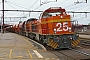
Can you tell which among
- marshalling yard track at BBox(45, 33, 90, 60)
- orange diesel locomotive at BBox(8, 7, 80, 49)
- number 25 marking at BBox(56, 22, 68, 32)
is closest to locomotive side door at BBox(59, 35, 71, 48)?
orange diesel locomotive at BBox(8, 7, 80, 49)

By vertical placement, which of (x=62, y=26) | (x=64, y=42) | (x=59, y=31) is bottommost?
(x=64, y=42)

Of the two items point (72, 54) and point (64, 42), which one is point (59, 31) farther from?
point (72, 54)

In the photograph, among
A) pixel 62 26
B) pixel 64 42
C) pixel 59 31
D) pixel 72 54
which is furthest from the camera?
pixel 62 26

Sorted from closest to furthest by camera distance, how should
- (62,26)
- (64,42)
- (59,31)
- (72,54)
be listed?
(72,54) < (64,42) < (59,31) < (62,26)

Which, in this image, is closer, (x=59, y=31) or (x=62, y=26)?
(x=59, y=31)

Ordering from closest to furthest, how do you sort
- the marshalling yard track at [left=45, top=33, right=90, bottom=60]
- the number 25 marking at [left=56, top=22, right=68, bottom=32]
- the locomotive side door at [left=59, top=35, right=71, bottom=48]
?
the marshalling yard track at [left=45, top=33, right=90, bottom=60]
the locomotive side door at [left=59, top=35, right=71, bottom=48]
the number 25 marking at [left=56, top=22, right=68, bottom=32]

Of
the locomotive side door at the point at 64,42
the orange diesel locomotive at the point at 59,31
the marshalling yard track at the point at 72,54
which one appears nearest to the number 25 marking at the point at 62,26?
the orange diesel locomotive at the point at 59,31

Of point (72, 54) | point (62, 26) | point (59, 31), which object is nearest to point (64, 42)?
point (59, 31)

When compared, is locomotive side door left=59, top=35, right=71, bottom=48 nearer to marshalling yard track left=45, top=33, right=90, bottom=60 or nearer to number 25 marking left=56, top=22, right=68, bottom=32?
marshalling yard track left=45, top=33, right=90, bottom=60

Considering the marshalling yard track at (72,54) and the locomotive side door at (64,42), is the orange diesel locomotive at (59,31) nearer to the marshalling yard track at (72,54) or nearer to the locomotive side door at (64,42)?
the locomotive side door at (64,42)

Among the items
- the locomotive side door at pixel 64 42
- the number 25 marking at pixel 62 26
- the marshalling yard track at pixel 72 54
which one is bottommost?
the marshalling yard track at pixel 72 54

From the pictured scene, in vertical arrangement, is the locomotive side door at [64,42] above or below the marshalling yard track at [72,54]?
above

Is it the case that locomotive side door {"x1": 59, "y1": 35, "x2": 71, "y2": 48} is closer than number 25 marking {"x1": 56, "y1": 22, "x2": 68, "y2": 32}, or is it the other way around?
locomotive side door {"x1": 59, "y1": 35, "x2": 71, "y2": 48}

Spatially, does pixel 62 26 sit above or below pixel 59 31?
above
